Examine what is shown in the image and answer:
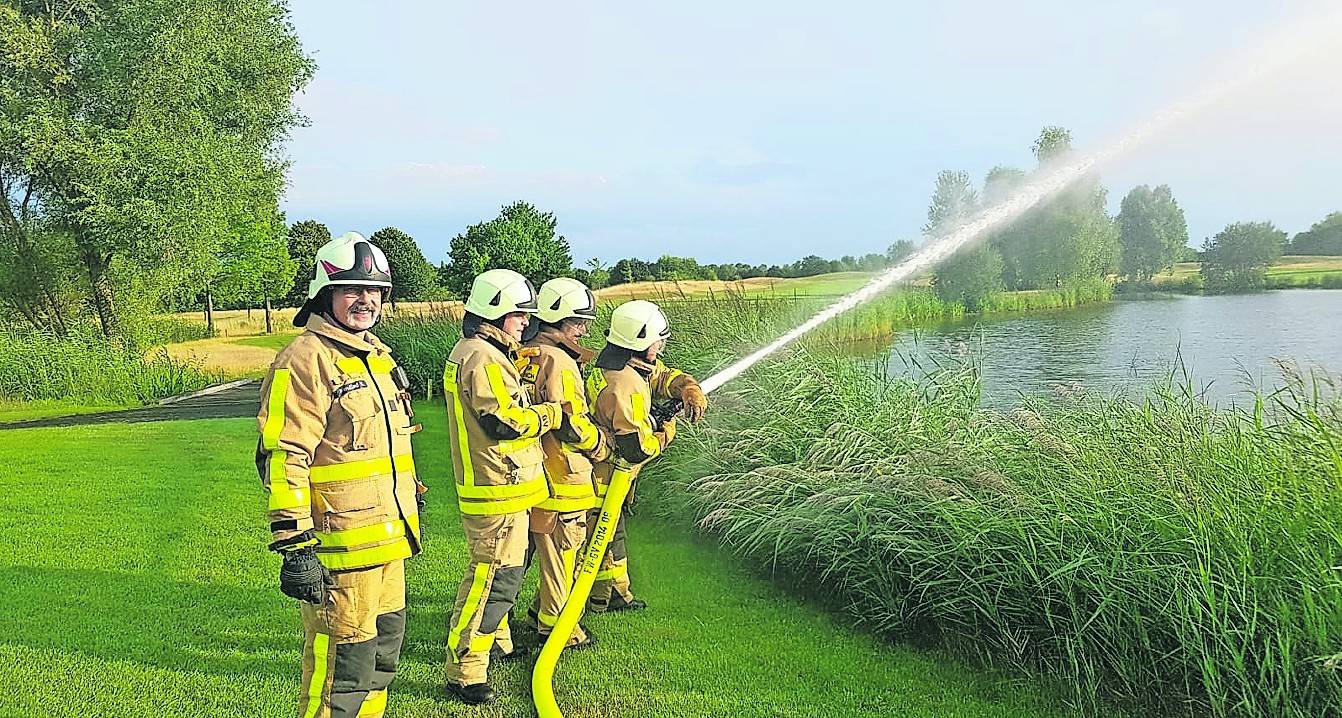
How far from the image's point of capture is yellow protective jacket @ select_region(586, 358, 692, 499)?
444cm

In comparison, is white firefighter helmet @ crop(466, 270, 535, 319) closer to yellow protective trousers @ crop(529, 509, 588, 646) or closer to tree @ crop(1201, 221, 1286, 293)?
yellow protective trousers @ crop(529, 509, 588, 646)

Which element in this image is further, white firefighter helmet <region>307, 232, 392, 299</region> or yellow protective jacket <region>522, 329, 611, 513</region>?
yellow protective jacket <region>522, 329, 611, 513</region>

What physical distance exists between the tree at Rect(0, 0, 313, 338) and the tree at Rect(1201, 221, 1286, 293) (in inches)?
837

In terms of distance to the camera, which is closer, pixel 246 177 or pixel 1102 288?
pixel 246 177

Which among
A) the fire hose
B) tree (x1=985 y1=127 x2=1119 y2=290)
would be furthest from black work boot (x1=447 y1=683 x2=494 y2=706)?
Result: tree (x1=985 y1=127 x2=1119 y2=290)

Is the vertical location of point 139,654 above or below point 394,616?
below

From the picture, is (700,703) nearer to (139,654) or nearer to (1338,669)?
(1338,669)

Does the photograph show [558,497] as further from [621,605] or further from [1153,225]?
[1153,225]

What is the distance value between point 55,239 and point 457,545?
772 inches

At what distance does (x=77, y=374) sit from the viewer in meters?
18.8

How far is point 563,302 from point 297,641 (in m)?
2.34

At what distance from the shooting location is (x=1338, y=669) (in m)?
3.69

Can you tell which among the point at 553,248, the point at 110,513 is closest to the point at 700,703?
the point at 110,513

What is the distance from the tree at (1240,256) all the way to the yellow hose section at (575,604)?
1682 cm
